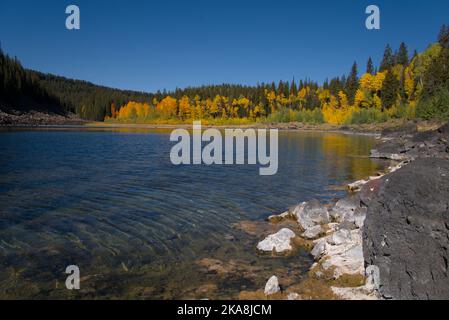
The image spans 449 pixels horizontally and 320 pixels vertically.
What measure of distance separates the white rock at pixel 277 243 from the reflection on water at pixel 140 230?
0.56 metres

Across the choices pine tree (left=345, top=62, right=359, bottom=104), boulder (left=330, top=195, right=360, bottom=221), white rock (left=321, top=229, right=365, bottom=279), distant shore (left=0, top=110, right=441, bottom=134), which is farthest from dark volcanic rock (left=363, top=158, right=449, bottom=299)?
pine tree (left=345, top=62, right=359, bottom=104)

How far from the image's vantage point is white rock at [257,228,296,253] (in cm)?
1279

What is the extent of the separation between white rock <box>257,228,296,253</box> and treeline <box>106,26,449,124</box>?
76.4m

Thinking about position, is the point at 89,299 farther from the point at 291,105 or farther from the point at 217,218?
the point at 291,105

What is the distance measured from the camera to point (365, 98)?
489ft

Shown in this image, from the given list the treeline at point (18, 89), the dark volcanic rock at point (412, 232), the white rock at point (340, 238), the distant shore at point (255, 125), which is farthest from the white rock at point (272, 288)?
the treeline at point (18, 89)

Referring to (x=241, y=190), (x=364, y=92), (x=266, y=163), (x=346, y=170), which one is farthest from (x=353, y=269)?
(x=364, y=92)

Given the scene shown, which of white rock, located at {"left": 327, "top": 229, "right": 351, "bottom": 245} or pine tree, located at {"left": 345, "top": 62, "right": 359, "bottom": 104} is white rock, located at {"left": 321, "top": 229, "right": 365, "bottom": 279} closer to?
white rock, located at {"left": 327, "top": 229, "right": 351, "bottom": 245}

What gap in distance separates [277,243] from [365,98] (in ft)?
500

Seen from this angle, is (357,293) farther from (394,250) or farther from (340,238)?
(340,238)

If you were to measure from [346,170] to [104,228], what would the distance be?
26446mm

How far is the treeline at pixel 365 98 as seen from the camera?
105812 mm

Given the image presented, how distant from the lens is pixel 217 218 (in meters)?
17.3

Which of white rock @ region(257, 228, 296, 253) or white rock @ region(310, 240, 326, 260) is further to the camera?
white rock @ region(257, 228, 296, 253)
